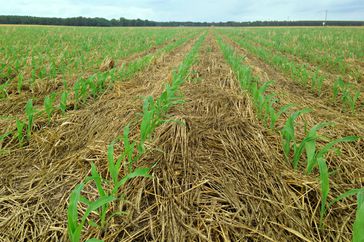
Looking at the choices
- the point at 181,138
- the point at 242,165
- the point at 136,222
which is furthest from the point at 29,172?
the point at 242,165

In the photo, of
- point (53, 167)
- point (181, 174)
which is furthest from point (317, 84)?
point (53, 167)

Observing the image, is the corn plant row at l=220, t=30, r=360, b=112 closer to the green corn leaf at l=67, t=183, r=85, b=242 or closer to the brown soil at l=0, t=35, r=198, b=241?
the brown soil at l=0, t=35, r=198, b=241

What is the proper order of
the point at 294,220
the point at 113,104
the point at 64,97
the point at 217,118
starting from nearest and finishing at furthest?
the point at 294,220, the point at 217,118, the point at 64,97, the point at 113,104

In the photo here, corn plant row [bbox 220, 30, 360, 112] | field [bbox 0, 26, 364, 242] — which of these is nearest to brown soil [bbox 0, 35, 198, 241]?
field [bbox 0, 26, 364, 242]

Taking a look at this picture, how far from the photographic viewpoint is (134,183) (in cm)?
139

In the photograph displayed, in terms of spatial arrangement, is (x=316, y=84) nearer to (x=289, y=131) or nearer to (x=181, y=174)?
(x=289, y=131)

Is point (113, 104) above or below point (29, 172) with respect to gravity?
above

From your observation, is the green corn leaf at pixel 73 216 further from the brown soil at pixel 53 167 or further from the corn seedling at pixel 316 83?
the corn seedling at pixel 316 83

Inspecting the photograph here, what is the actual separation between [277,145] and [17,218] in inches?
67.3

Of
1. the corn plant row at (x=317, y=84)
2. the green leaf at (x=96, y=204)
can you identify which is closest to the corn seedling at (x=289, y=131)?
the green leaf at (x=96, y=204)

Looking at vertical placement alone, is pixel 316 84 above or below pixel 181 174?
above

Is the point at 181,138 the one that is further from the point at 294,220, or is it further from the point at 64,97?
the point at 64,97

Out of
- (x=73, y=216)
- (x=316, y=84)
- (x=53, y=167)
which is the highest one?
(x=316, y=84)

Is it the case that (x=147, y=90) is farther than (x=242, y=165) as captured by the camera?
Yes
